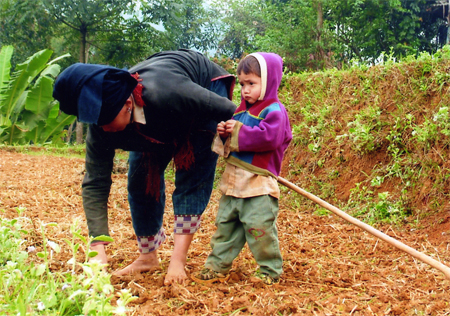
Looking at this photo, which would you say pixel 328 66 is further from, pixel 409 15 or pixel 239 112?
pixel 239 112

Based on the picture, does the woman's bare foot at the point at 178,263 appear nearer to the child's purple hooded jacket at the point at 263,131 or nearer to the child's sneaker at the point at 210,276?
the child's sneaker at the point at 210,276

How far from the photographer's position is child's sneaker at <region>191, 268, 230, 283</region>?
2577 mm

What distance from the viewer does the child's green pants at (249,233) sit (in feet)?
8.05

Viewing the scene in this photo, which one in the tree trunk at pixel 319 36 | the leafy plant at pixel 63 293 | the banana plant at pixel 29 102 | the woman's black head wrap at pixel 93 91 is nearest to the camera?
the leafy plant at pixel 63 293

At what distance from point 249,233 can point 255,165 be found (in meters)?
0.39

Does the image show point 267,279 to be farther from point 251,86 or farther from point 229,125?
point 251,86

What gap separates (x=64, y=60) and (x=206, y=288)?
565 inches

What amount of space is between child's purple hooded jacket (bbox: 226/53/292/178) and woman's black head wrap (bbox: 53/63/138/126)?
699 millimetres

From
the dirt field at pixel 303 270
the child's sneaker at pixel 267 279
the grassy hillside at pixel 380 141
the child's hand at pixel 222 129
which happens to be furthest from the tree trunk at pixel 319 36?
the child's sneaker at pixel 267 279

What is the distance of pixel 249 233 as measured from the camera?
2.50 m

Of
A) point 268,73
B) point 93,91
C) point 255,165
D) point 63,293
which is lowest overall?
point 63,293

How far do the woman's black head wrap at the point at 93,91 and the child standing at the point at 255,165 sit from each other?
668 mm

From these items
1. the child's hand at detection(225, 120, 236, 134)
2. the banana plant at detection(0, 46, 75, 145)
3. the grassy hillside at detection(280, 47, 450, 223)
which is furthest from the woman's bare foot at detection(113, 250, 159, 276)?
the banana plant at detection(0, 46, 75, 145)

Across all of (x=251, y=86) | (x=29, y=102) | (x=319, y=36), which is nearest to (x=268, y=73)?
(x=251, y=86)
